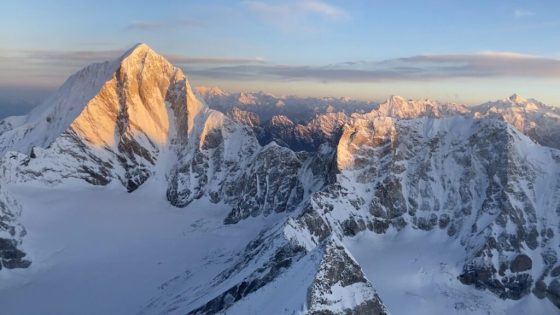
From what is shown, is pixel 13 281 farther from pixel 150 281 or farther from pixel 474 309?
pixel 474 309

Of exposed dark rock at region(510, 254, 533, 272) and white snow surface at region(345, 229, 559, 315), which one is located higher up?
exposed dark rock at region(510, 254, 533, 272)

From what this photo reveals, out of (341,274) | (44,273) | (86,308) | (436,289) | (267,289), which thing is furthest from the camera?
(44,273)

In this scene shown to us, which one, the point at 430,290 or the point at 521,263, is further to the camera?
the point at 521,263

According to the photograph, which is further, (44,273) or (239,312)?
(44,273)

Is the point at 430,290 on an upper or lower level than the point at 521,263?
lower

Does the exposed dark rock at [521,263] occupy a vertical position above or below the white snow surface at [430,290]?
above

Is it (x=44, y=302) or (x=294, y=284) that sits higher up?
(x=294, y=284)

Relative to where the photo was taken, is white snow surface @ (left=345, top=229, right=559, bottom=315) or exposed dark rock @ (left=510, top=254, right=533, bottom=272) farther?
exposed dark rock @ (left=510, top=254, right=533, bottom=272)

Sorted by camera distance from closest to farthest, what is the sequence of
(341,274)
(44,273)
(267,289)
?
(341,274)
(267,289)
(44,273)

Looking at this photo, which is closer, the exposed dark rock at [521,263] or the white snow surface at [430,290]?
the white snow surface at [430,290]

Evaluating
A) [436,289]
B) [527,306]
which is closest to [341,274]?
[436,289]

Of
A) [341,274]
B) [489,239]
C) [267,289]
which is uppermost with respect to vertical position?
[341,274]
